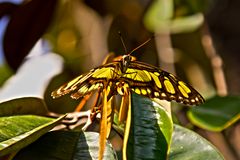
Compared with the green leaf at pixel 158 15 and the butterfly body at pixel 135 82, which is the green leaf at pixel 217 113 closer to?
the butterfly body at pixel 135 82

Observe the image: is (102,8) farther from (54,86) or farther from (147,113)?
Result: (147,113)

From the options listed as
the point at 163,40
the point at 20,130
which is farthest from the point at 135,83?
the point at 163,40

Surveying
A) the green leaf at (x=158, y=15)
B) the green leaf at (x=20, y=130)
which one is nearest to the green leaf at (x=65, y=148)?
the green leaf at (x=20, y=130)

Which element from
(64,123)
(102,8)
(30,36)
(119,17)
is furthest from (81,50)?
(64,123)

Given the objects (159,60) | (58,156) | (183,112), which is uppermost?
(58,156)

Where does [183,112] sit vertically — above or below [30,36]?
below

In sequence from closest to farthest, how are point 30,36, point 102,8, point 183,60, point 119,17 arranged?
1. point 30,36
2. point 102,8
3. point 119,17
4. point 183,60

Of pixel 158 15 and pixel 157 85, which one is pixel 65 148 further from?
pixel 158 15
